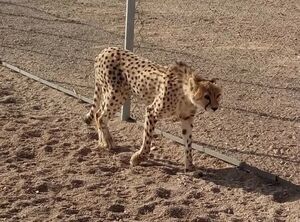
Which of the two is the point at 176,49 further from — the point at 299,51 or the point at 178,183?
the point at 178,183

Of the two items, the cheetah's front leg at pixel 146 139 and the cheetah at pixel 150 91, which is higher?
the cheetah at pixel 150 91

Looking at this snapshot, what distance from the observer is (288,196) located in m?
5.47

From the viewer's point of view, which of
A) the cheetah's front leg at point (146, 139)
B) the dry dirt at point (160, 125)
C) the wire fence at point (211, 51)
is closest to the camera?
the dry dirt at point (160, 125)

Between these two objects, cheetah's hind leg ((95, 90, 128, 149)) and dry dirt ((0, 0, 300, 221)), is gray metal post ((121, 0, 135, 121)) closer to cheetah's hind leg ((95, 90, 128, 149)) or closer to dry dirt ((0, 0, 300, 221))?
dry dirt ((0, 0, 300, 221))

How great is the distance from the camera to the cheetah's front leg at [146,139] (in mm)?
5797

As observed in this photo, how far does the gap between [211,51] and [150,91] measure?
4.14 meters

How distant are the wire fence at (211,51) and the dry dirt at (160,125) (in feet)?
→ 0.06

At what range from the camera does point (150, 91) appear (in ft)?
19.3

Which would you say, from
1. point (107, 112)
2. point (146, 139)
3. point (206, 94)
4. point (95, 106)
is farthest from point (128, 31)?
point (206, 94)

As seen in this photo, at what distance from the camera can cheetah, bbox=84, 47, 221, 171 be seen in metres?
5.43

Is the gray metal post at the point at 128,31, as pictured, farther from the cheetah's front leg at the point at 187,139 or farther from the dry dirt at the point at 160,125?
the cheetah's front leg at the point at 187,139

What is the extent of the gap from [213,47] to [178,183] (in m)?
4.80

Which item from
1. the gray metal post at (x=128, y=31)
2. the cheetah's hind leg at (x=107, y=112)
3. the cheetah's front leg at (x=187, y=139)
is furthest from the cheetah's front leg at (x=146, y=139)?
the gray metal post at (x=128, y=31)

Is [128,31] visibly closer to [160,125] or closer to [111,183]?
[160,125]
